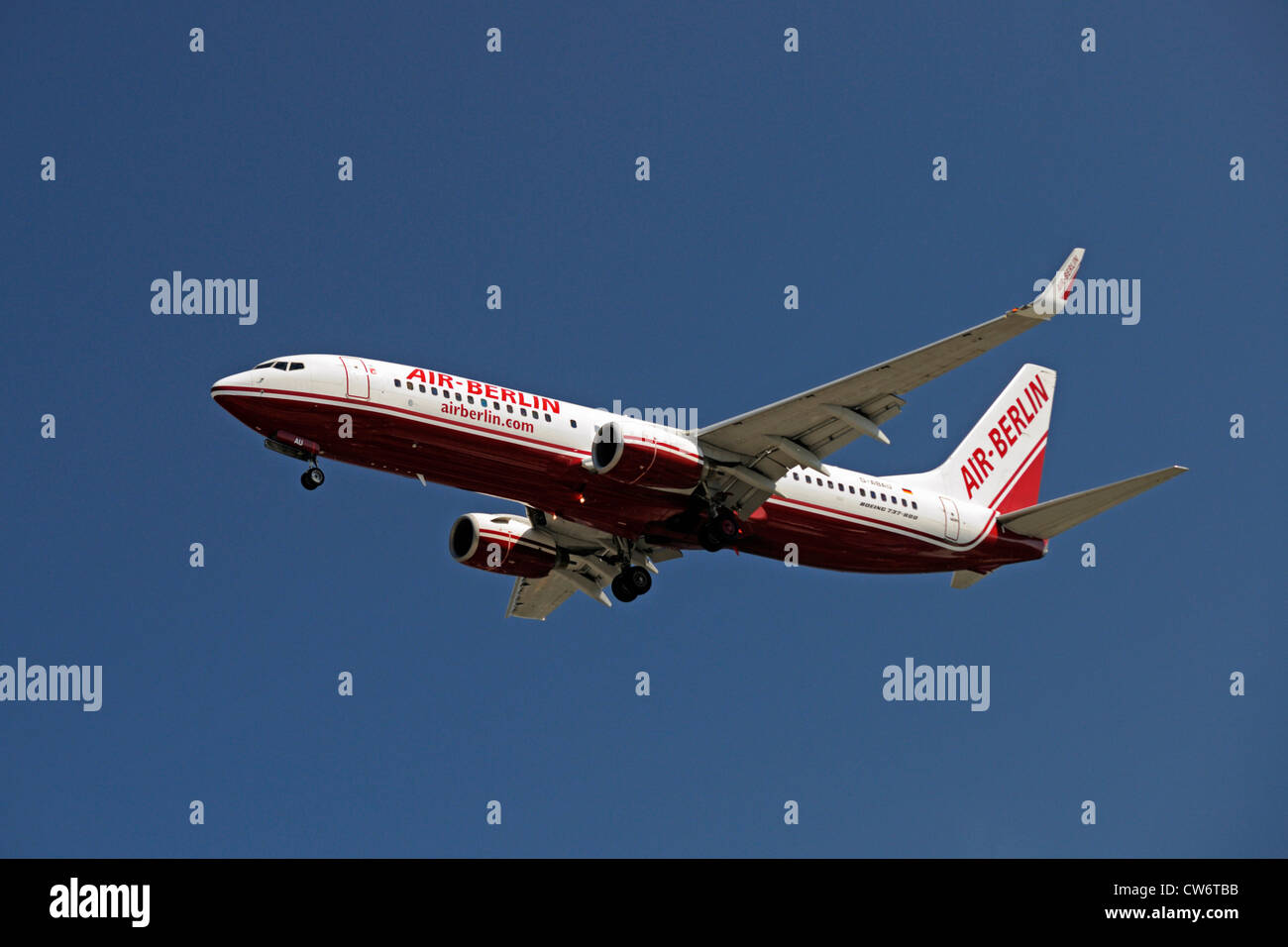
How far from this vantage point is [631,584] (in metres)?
42.1

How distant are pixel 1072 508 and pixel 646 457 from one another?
12618mm

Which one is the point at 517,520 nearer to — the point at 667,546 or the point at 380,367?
the point at 667,546

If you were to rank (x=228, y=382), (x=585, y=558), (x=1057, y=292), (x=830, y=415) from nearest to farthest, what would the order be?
(x=1057, y=292), (x=228, y=382), (x=830, y=415), (x=585, y=558)

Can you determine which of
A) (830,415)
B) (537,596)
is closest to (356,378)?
(830,415)

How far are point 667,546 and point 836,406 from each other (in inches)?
287

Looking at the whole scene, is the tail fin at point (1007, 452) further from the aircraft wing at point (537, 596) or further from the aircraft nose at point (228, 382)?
the aircraft nose at point (228, 382)

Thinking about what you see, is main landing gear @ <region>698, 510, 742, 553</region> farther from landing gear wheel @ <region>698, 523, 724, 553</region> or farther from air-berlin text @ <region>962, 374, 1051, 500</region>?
air-berlin text @ <region>962, 374, 1051, 500</region>

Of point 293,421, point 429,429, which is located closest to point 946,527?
point 429,429

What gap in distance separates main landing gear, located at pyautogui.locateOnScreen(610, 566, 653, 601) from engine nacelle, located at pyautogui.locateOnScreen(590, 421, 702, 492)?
4.11m

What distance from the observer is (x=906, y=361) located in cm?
3531

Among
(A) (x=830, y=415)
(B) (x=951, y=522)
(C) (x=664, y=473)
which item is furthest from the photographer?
(B) (x=951, y=522)

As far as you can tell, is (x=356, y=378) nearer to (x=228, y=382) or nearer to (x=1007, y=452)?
(x=228, y=382)


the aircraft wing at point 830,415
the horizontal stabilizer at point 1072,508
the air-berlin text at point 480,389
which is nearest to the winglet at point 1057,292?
the aircraft wing at point 830,415

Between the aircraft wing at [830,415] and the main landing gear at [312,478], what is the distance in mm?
10094
